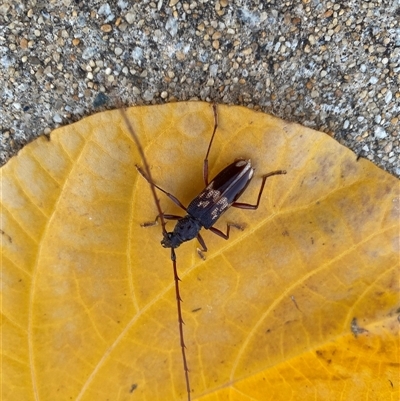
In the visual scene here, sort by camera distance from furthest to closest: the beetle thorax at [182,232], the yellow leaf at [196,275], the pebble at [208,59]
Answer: the pebble at [208,59] < the beetle thorax at [182,232] < the yellow leaf at [196,275]

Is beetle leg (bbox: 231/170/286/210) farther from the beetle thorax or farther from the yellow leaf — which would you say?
the beetle thorax

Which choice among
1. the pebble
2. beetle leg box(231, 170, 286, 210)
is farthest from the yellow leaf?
the pebble

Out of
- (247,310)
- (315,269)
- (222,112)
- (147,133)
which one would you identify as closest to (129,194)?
(147,133)

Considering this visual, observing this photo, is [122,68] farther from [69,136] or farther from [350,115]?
[350,115]

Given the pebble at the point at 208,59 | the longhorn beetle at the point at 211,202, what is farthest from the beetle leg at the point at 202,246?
the pebble at the point at 208,59

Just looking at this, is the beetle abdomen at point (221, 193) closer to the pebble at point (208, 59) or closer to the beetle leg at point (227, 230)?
the beetle leg at point (227, 230)

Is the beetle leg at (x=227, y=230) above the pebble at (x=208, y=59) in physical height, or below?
below

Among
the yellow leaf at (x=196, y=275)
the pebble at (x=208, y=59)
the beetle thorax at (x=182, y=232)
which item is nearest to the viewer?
the yellow leaf at (x=196, y=275)

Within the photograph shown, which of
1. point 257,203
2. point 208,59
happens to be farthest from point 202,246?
point 208,59

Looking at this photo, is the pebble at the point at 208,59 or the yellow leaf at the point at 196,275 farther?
the pebble at the point at 208,59
